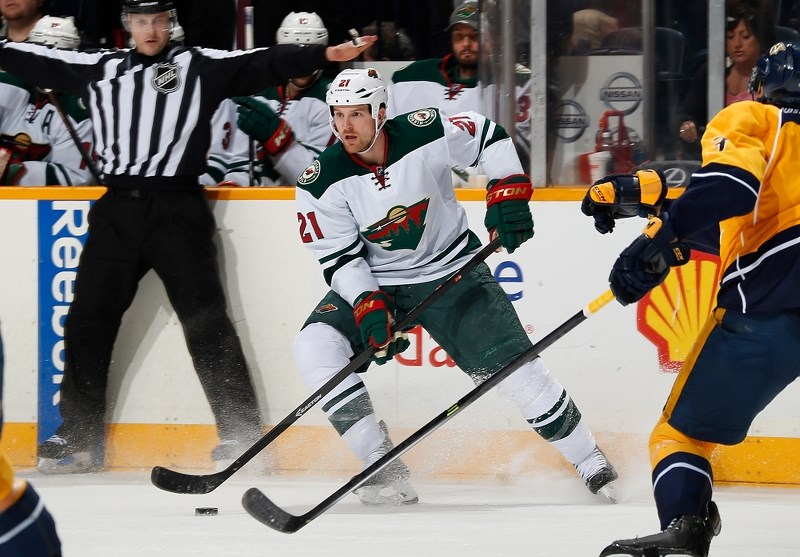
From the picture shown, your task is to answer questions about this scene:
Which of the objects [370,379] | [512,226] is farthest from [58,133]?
[512,226]

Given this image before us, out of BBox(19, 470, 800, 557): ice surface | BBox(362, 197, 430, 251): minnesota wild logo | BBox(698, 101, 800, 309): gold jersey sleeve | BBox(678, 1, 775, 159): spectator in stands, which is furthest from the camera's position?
BBox(678, 1, 775, 159): spectator in stands

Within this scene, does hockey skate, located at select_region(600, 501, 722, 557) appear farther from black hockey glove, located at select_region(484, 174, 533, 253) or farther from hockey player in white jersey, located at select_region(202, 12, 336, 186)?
hockey player in white jersey, located at select_region(202, 12, 336, 186)

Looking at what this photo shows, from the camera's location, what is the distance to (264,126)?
4914 millimetres

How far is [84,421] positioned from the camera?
184 inches

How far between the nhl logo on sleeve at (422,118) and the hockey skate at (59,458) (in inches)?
65.9

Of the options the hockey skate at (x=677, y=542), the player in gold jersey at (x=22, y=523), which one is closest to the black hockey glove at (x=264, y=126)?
the hockey skate at (x=677, y=542)

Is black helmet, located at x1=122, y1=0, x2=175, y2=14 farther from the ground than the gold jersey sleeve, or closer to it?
farther from the ground

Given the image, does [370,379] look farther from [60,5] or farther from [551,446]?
[60,5]

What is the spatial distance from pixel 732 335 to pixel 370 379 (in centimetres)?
195

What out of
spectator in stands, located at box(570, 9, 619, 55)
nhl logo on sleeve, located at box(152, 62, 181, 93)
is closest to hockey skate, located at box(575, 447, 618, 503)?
spectator in stands, located at box(570, 9, 619, 55)

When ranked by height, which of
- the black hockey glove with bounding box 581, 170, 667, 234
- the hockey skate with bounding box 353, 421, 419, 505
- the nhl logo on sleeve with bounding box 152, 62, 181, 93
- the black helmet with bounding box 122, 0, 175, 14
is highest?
the black helmet with bounding box 122, 0, 175, 14

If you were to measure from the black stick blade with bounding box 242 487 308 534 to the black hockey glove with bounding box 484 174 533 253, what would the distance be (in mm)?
992

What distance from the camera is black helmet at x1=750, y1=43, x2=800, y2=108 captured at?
9.18ft

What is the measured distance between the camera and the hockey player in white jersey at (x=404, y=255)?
3.94 m
